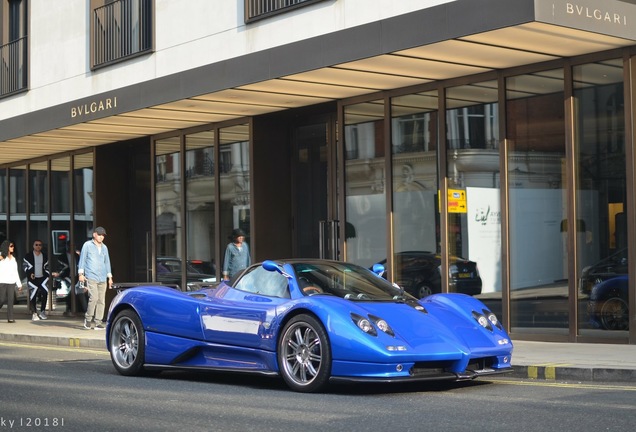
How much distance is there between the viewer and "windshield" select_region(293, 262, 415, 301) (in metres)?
10.1

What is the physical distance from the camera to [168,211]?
2162cm

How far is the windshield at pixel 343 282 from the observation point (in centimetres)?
1012

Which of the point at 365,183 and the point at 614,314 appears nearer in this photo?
the point at 614,314

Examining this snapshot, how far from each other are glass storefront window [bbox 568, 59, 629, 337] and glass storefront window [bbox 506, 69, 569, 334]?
0.28 meters

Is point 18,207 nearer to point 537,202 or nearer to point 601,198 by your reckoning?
point 537,202

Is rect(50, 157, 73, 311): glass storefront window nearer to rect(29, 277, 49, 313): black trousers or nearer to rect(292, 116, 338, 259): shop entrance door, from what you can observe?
rect(29, 277, 49, 313): black trousers

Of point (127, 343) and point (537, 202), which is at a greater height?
point (537, 202)

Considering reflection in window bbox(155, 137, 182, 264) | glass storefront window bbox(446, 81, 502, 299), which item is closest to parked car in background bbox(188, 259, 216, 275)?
reflection in window bbox(155, 137, 182, 264)

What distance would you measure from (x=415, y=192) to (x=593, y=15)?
475 centimetres

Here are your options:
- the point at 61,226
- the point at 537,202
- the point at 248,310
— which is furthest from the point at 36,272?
the point at 248,310

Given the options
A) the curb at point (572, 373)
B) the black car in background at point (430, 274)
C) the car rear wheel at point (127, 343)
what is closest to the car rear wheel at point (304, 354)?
the car rear wheel at point (127, 343)

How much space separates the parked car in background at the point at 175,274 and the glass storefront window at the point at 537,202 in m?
7.44

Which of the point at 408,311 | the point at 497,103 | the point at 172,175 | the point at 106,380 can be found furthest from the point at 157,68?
the point at 408,311

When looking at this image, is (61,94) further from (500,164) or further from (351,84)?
(500,164)
